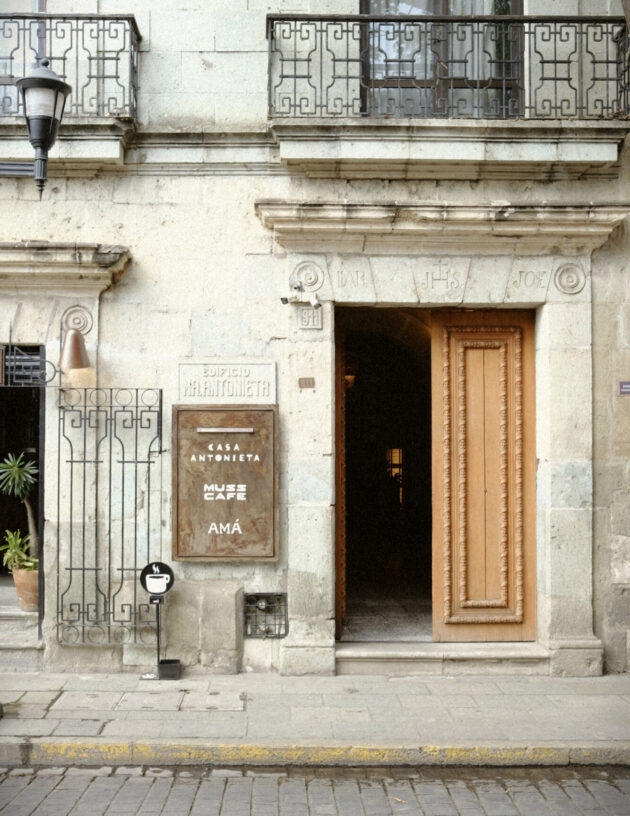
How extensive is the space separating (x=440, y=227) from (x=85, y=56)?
358 centimetres

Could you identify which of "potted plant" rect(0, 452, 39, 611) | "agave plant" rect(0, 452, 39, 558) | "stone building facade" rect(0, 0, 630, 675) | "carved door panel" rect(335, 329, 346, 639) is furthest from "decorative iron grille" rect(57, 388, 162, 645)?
"carved door panel" rect(335, 329, 346, 639)

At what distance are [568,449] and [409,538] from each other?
751cm

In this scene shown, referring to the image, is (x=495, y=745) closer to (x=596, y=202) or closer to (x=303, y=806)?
(x=303, y=806)

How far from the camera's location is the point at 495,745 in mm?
5789

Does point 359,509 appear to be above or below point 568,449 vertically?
below

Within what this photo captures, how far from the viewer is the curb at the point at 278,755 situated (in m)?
5.74

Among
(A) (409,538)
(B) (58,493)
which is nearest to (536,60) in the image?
(B) (58,493)

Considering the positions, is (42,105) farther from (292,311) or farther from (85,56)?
(292,311)

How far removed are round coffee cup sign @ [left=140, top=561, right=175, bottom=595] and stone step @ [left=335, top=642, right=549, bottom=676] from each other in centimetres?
159

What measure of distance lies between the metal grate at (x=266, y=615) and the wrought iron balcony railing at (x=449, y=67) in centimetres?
426

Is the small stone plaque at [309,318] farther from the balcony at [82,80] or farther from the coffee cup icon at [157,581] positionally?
the coffee cup icon at [157,581]

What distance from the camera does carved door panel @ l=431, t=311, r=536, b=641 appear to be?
7820 millimetres

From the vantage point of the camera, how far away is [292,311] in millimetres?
7613

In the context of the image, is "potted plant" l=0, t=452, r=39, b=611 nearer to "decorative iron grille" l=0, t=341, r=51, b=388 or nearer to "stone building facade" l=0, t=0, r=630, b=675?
"stone building facade" l=0, t=0, r=630, b=675
